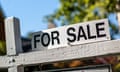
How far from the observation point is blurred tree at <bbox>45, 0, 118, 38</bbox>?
16453 millimetres

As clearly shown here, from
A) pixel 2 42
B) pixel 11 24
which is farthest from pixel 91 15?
pixel 11 24

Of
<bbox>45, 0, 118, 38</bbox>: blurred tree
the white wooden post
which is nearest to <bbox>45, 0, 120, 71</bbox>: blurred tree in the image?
<bbox>45, 0, 118, 38</bbox>: blurred tree

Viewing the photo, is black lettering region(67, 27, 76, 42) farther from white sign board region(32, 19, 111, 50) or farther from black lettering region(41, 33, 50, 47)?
black lettering region(41, 33, 50, 47)

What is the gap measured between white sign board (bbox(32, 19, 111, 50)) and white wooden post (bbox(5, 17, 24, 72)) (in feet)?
0.66

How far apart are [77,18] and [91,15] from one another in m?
1.39

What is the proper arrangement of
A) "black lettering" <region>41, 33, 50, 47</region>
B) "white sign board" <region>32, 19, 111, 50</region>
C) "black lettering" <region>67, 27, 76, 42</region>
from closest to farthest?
"white sign board" <region>32, 19, 111, 50</region>, "black lettering" <region>67, 27, 76, 42</region>, "black lettering" <region>41, 33, 50, 47</region>

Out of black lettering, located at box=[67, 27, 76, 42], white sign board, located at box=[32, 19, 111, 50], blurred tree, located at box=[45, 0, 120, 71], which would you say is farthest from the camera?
blurred tree, located at box=[45, 0, 120, 71]

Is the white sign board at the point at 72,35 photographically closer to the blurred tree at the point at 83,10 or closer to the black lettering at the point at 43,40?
the black lettering at the point at 43,40

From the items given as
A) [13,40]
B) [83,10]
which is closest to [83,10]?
[83,10]

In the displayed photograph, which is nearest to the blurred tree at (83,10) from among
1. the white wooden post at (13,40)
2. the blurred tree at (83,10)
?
the blurred tree at (83,10)

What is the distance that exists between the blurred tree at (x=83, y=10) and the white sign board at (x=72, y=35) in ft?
38.8

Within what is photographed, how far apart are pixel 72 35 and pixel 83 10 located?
49.9ft

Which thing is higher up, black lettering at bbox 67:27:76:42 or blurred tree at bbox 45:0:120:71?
blurred tree at bbox 45:0:120:71

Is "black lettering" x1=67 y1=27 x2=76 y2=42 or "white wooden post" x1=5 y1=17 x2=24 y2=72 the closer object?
"black lettering" x1=67 y1=27 x2=76 y2=42
